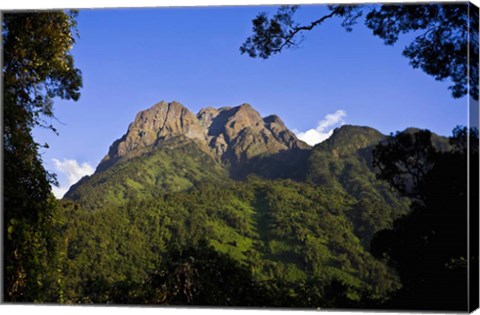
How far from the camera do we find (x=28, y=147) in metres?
4.63

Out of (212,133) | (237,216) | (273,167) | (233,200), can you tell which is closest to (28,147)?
(212,133)

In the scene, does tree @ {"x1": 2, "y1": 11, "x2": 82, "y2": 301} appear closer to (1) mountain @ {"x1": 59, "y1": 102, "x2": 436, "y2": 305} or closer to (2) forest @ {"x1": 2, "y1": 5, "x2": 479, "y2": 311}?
(2) forest @ {"x1": 2, "y1": 5, "x2": 479, "y2": 311}

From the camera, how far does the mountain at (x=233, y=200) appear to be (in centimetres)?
613

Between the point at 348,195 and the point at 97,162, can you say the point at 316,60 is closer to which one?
the point at 348,195

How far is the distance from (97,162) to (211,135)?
1563mm

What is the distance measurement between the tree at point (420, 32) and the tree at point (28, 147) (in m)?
1.85

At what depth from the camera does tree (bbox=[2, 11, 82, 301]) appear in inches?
179

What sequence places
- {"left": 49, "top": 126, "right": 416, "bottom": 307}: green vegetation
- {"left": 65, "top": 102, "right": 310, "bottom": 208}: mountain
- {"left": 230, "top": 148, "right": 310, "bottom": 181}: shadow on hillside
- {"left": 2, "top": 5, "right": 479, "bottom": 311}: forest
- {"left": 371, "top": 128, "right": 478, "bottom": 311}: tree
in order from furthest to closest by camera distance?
1. {"left": 230, "top": 148, "right": 310, "bottom": 181}: shadow on hillside
2. {"left": 65, "top": 102, "right": 310, "bottom": 208}: mountain
3. {"left": 49, "top": 126, "right": 416, "bottom": 307}: green vegetation
4. {"left": 2, "top": 5, "right": 479, "bottom": 311}: forest
5. {"left": 371, "top": 128, "right": 478, "bottom": 311}: tree

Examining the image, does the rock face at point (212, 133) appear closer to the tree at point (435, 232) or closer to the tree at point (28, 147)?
the tree at point (28, 147)

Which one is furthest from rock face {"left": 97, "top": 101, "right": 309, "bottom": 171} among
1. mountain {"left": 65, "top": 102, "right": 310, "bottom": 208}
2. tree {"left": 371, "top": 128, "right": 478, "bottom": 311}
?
tree {"left": 371, "top": 128, "right": 478, "bottom": 311}

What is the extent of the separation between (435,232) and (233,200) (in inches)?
126

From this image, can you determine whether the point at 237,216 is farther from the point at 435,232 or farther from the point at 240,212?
the point at 435,232

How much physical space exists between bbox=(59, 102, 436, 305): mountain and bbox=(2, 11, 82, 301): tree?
1.14 m

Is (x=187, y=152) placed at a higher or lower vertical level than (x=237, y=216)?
higher
